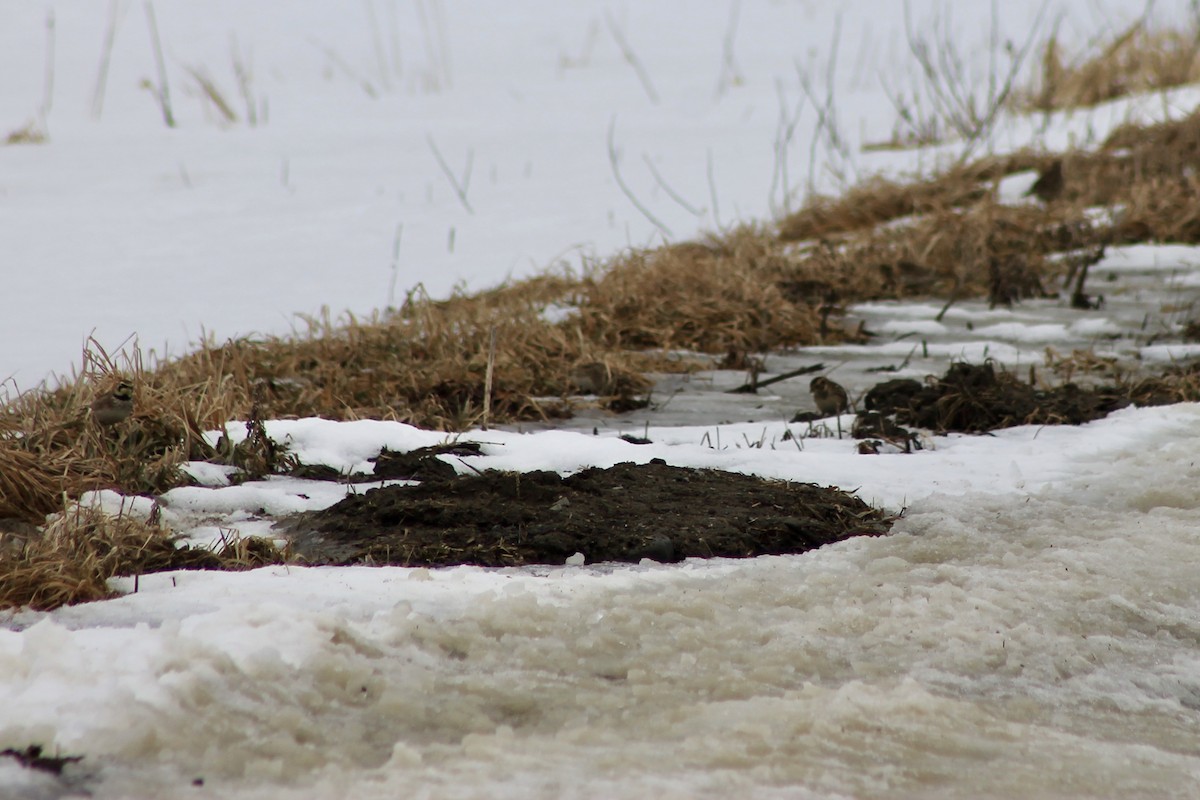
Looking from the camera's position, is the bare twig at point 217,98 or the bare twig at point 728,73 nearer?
the bare twig at point 217,98

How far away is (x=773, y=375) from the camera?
14.8ft

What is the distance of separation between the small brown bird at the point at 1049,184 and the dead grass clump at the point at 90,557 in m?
5.80

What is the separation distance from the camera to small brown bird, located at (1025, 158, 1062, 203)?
277 inches

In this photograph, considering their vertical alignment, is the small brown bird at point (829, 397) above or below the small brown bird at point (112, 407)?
below

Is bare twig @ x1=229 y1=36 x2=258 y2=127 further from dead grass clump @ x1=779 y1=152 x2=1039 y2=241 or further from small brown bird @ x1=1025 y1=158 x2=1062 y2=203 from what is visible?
small brown bird @ x1=1025 y1=158 x2=1062 y2=203

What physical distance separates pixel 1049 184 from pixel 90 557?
6.24 meters

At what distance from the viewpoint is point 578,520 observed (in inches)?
104

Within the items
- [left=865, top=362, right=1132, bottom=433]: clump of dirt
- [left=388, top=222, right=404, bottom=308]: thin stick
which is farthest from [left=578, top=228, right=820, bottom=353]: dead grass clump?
[left=865, top=362, right=1132, bottom=433]: clump of dirt

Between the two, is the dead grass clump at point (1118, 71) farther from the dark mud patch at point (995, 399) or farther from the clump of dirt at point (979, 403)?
the clump of dirt at point (979, 403)

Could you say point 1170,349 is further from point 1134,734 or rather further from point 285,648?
point 285,648

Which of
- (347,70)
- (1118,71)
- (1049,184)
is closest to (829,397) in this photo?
(1049,184)

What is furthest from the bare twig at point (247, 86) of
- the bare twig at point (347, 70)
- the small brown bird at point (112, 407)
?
the small brown bird at point (112, 407)

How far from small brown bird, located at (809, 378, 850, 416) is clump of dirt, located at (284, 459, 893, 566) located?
2.95 feet

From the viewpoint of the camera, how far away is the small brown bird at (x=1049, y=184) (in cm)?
705
